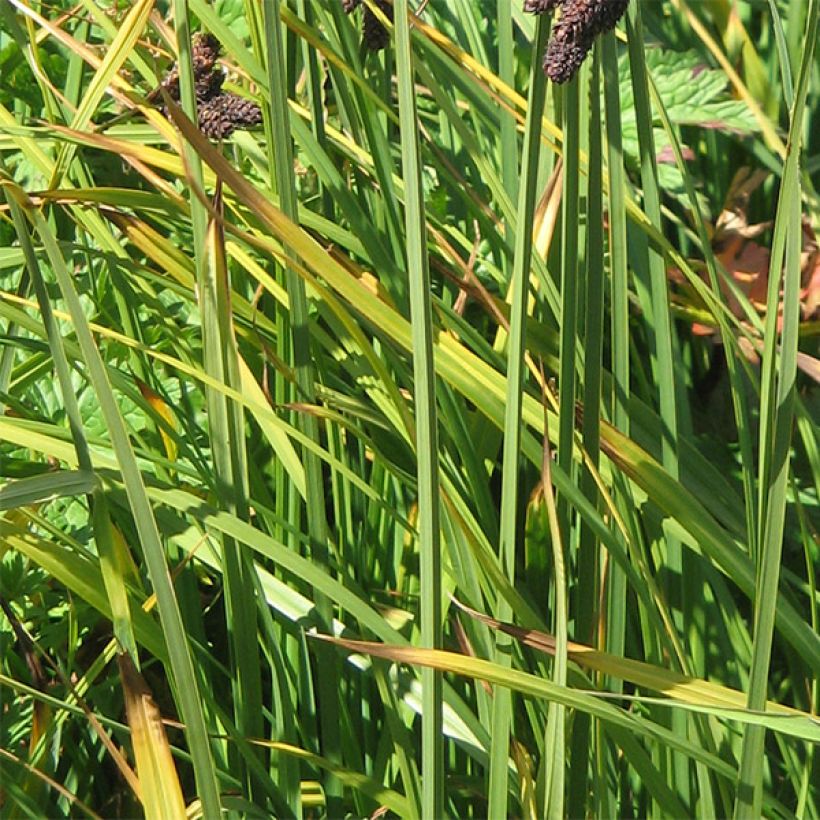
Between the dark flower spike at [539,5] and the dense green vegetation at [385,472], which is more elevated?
the dark flower spike at [539,5]

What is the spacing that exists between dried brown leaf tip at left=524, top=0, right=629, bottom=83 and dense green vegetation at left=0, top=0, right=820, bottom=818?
5 cm

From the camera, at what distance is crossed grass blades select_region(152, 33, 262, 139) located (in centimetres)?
72

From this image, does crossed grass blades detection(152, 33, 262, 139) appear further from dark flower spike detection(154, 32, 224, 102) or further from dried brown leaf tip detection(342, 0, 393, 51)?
dried brown leaf tip detection(342, 0, 393, 51)

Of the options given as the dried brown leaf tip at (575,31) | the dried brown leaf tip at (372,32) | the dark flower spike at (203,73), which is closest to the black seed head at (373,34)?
the dried brown leaf tip at (372,32)

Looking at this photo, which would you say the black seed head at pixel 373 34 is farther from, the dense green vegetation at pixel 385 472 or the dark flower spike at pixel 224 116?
the dark flower spike at pixel 224 116

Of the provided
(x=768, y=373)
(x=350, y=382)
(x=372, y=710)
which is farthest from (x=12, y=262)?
(x=768, y=373)

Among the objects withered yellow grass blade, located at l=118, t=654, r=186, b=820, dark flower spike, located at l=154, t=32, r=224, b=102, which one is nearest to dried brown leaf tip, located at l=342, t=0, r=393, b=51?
dark flower spike, located at l=154, t=32, r=224, b=102

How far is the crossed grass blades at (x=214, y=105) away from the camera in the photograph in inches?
28.5

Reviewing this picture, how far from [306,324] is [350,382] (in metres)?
0.34

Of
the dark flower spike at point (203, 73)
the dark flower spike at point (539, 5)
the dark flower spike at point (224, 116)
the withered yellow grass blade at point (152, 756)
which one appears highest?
the dark flower spike at point (539, 5)

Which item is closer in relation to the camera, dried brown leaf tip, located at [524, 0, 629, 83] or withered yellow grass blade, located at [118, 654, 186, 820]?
dried brown leaf tip, located at [524, 0, 629, 83]

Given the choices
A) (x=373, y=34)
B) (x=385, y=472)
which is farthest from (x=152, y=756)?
(x=373, y=34)

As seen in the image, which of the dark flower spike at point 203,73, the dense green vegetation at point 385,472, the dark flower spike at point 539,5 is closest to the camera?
the dark flower spike at point 539,5

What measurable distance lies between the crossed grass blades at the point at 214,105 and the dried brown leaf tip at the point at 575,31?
0.25 metres
